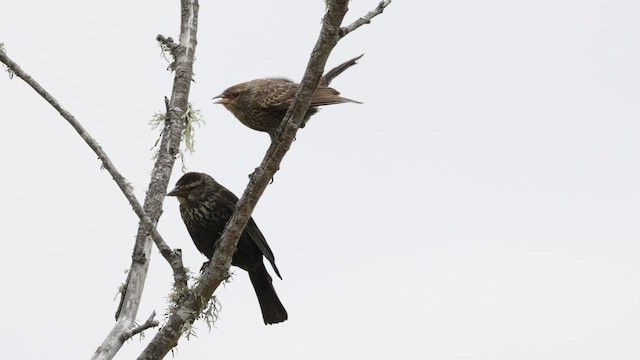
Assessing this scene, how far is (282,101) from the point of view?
7688mm

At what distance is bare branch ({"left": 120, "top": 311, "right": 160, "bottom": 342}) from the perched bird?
2400 millimetres

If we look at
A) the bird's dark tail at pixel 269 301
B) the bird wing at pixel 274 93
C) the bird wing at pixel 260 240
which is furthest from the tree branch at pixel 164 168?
the bird's dark tail at pixel 269 301

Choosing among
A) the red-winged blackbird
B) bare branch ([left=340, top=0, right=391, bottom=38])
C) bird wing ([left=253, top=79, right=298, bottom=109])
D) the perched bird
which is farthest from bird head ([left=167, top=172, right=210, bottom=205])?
bare branch ([left=340, top=0, right=391, bottom=38])

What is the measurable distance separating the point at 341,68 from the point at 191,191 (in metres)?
1.71

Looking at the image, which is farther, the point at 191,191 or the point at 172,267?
the point at 191,191

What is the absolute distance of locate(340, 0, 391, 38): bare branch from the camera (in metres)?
4.96

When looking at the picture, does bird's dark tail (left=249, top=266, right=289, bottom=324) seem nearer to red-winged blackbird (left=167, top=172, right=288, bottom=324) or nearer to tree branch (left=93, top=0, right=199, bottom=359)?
red-winged blackbird (left=167, top=172, right=288, bottom=324)

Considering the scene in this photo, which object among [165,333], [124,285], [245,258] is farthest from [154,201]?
[245,258]

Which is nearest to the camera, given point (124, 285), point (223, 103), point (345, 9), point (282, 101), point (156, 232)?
point (345, 9)

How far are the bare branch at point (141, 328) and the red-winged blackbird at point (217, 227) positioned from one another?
183cm

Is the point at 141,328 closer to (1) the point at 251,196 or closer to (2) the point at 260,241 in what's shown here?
(1) the point at 251,196

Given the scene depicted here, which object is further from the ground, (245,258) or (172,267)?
(245,258)

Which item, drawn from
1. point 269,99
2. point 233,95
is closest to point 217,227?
point 269,99

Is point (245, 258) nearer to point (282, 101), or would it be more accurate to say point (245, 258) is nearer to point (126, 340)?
point (282, 101)
